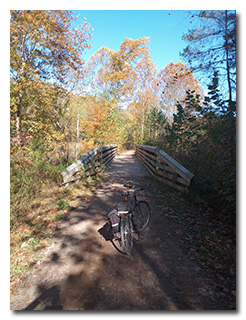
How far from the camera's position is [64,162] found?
22.3 ft

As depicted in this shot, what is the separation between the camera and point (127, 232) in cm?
268

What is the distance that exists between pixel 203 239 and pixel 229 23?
3.60 meters

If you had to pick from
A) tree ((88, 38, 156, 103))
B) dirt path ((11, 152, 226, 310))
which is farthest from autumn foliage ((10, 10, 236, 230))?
tree ((88, 38, 156, 103))

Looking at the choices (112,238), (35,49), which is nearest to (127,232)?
(112,238)

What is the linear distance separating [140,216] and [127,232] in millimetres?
744

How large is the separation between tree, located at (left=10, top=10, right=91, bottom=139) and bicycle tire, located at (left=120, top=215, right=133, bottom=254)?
3494mm

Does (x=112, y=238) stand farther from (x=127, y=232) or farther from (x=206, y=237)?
(x=206, y=237)

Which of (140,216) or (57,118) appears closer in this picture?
(140,216)

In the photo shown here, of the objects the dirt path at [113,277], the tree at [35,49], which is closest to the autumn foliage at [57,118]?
the tree at [35,49]

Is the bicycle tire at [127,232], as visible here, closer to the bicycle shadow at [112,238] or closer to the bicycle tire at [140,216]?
the bicycle shadow at [112,238]

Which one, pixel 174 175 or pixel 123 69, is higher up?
pixel 123 69

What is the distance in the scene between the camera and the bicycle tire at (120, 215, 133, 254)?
255 cm
